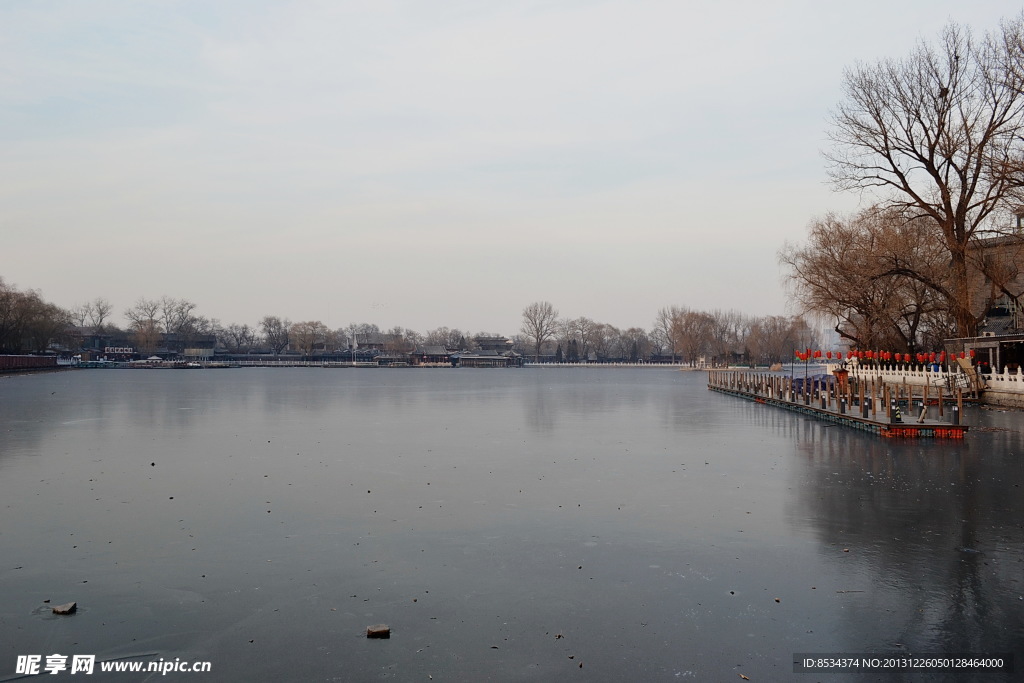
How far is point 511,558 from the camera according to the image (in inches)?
360

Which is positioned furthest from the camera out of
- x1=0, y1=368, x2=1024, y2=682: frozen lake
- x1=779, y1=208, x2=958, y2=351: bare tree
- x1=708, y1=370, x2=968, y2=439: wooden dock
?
x1=779, y1=208, x2=958, y2=351: bare tree

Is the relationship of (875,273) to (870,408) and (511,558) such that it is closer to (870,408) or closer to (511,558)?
(870,408)

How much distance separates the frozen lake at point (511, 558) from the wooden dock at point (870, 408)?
117 inches

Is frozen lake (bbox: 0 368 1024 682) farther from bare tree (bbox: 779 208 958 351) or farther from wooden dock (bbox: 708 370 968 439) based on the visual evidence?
bare tree (bbox: 779 208 958 351)

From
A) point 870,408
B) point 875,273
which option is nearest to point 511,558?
point 870,408

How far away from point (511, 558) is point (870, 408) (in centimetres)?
2292

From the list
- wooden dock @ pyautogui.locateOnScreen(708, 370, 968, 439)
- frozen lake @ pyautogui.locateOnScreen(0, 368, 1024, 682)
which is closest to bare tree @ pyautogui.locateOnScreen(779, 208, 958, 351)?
wooden dock @ pyautogui.locateOnScreen(708, 370, 968, 439)

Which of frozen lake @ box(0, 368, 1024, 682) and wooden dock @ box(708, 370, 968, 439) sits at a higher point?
wooden dock @ box(708, 370, 968, 439)

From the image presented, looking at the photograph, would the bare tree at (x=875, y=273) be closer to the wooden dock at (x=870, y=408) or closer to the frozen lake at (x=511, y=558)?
the wooden dock at (x=870, y=408)

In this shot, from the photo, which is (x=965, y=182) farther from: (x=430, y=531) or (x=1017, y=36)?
(x=430, y=531)

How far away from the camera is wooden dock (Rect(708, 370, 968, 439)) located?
74.3 ft

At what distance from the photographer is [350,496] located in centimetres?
1315

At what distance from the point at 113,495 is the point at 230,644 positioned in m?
8.02

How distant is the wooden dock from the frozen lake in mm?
2975
